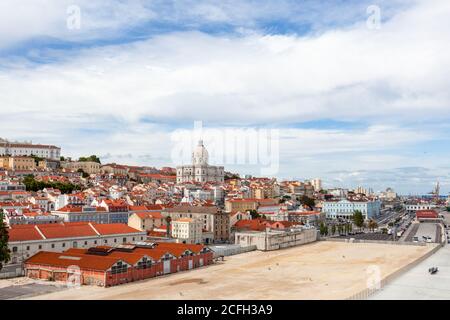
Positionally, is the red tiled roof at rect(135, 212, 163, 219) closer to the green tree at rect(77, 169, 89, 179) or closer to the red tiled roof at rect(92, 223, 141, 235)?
the red tiled roof at rect(92, 223, 141, 235)

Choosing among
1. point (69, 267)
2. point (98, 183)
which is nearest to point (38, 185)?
point (98, 183)

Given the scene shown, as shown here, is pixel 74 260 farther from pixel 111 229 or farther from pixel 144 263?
pixel 111 229

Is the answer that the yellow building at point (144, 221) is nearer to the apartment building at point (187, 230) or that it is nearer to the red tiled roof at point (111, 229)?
the apartment building at point (187, 230)

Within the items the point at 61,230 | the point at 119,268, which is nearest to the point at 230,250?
the point at 61,230

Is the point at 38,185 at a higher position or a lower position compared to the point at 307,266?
higher

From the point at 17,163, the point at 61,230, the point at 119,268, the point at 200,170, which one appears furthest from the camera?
the point at 200,170
